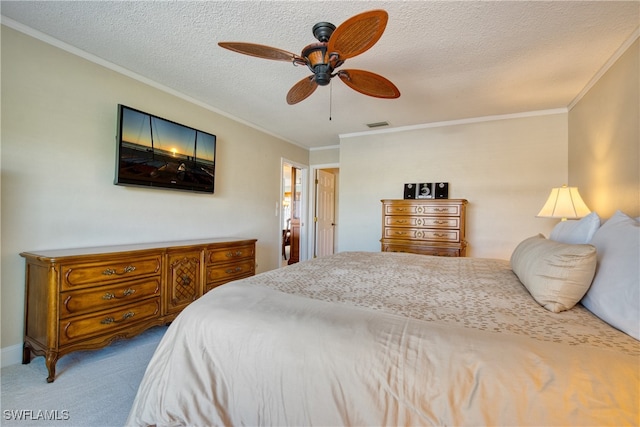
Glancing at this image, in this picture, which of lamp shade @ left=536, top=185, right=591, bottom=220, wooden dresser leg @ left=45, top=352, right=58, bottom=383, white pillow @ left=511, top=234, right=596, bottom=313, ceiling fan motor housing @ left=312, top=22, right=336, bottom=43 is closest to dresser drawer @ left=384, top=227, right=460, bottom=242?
lamp shade @ left=536, top=185, right=591, bottom=220

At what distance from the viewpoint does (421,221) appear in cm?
378

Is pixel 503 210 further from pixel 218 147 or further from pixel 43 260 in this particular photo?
pixel 43 260

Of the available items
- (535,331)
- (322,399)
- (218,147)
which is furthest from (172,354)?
(218,147)

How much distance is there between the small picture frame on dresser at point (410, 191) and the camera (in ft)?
13.7

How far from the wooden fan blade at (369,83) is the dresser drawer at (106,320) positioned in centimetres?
239

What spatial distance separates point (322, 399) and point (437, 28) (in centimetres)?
238

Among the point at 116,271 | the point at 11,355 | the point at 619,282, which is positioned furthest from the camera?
the point at 116,271

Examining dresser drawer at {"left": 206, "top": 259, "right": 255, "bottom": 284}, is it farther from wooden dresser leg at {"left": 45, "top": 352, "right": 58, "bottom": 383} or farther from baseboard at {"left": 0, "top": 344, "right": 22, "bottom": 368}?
baseboard at {"left": 0, "top": 344, "right": 22, "bottom": 368}

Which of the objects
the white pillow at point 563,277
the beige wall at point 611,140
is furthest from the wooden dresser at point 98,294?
the beige wall at point 611,140

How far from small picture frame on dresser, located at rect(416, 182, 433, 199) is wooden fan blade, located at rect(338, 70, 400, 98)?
2.30 m

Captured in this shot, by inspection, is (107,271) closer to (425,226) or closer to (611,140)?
(425,226)

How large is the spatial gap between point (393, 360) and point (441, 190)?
11.8ft

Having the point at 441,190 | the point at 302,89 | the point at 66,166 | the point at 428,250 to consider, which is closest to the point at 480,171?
the point at 441,190

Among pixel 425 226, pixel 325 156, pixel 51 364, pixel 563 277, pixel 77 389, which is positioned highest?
pixel 325 156
